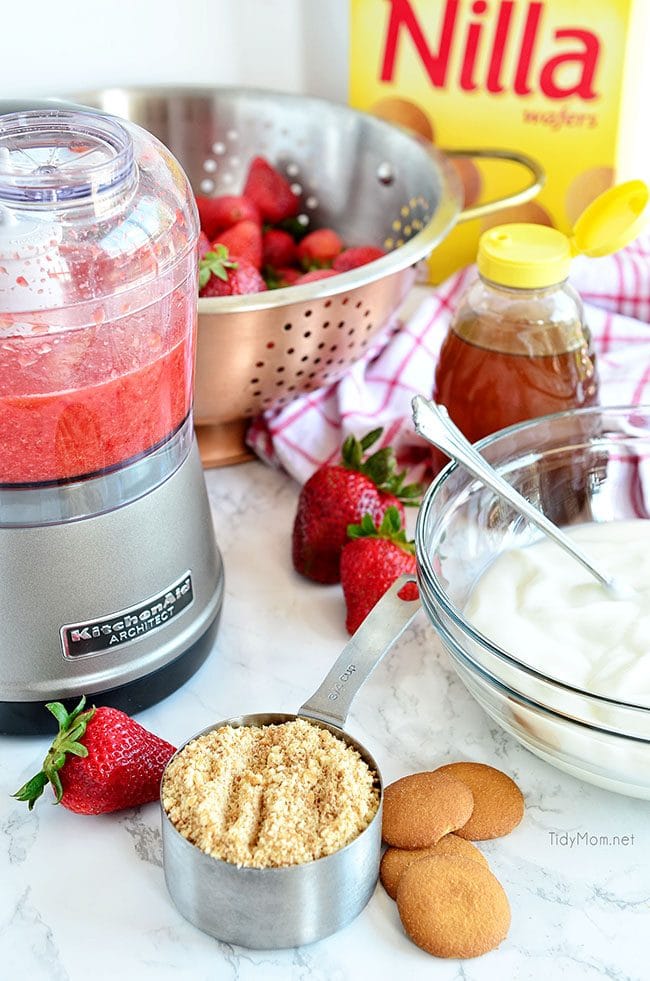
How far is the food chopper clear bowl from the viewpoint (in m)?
0.68

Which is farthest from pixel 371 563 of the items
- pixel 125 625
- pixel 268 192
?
pixel 268 192

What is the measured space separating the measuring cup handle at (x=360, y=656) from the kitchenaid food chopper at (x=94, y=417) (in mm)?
124

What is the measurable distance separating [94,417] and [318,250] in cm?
58

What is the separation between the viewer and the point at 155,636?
83 centimetres

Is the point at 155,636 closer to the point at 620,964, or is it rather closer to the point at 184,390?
the point at 184,390

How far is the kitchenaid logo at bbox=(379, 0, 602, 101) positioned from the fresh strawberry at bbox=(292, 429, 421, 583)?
0.51m

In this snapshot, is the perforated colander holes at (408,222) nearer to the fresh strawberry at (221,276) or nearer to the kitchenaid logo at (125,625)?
the fresh strawberry at (221,276)

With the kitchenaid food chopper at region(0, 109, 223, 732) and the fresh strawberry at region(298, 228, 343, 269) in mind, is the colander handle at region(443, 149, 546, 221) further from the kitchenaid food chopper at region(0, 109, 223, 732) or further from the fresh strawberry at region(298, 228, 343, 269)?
the kitchenaid food chopper at region(0, 109, 223, 732)

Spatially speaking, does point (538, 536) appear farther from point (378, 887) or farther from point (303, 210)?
point (303, 210)

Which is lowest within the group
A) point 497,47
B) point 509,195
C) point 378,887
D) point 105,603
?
point 378,887

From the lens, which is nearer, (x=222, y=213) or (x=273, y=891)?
(x=273, y=891)

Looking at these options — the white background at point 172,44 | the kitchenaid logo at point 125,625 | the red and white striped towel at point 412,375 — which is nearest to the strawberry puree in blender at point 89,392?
the kitchenaid logo at point 125,625

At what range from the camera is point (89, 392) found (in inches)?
28.2

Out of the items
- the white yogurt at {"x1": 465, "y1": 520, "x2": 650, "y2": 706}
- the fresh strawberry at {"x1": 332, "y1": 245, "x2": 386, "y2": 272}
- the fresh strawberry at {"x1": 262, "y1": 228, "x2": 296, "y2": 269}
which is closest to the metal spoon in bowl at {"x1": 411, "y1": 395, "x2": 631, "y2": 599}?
the white yogurt at {"x1": 465, "y1": 520, "x2": 650, "y2": 706}
